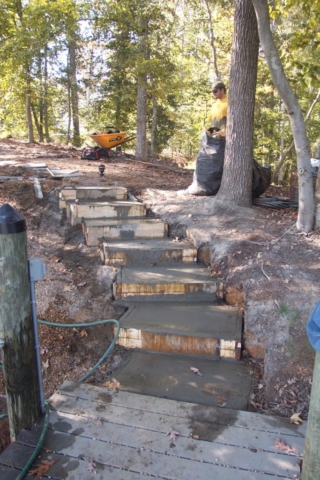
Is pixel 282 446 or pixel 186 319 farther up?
pixel 186 319

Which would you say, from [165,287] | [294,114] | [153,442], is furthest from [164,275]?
[294,114]

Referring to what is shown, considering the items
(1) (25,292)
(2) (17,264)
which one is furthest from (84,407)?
(2) (17,264)

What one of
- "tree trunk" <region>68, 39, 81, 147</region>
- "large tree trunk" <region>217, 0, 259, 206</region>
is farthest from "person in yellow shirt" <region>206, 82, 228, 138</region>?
"tree trunk" <region>68, 39, 81, 147</region>

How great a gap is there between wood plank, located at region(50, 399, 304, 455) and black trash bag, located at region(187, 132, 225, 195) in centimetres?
397

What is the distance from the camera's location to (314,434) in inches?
58.3

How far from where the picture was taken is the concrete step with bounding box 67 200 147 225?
503 centimetres

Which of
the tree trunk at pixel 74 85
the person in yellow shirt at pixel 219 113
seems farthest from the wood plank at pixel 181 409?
the tree trunk at pixel 74 85

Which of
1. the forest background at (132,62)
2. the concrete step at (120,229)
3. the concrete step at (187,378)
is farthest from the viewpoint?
the forest background at (132,62)

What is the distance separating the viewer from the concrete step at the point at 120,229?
4586mm

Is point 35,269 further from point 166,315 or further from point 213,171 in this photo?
point 213,171

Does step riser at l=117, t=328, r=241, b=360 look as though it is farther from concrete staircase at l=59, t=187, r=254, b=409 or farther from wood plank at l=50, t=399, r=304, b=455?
wood plank at l=50, t=399, r=304, b=455

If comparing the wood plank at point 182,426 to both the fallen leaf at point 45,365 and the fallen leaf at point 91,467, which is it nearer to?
the fallen leaf at point 91,467

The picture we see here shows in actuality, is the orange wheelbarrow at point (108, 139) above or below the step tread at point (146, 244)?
above

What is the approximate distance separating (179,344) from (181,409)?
82 centimetres
